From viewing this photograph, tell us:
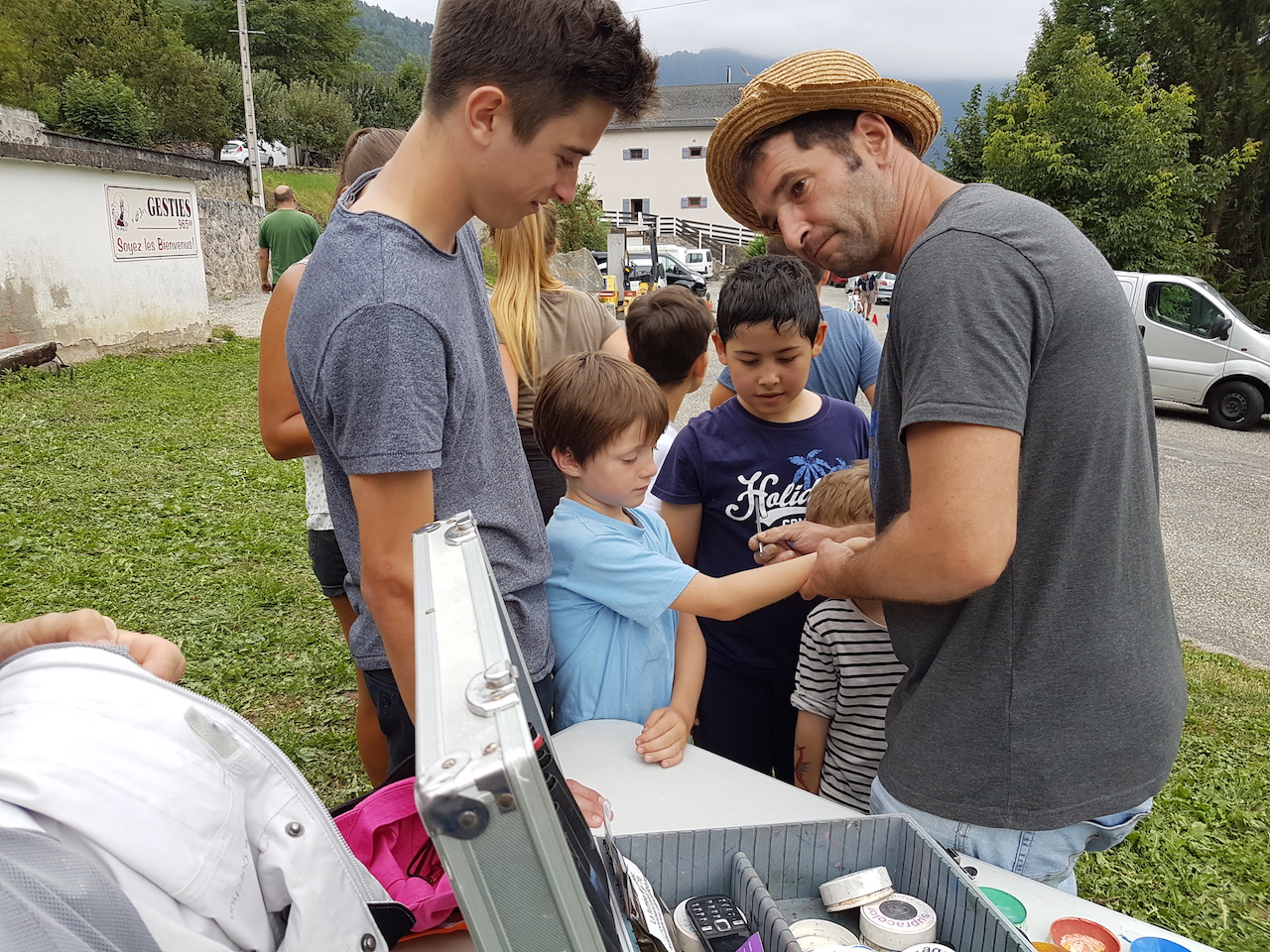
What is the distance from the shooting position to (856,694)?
2.15 meters

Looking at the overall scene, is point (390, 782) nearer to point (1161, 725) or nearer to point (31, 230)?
point (1161, 725)

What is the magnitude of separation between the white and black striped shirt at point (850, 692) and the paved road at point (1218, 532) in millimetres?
4083

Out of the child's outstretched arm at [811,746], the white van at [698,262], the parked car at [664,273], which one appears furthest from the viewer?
the white van at [698,262]

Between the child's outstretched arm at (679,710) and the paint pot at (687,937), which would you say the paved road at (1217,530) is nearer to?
the child's outstretched arm at (679,710)

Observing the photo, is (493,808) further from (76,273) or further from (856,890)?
(76,273)

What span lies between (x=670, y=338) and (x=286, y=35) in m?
60.0

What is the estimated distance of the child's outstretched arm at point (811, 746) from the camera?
2.24m

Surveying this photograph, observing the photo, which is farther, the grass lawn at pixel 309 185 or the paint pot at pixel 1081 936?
the grass lawn at pixel 309 185

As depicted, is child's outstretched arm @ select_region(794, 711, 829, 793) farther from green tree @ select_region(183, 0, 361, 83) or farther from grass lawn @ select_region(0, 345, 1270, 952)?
green tree @ select_region(183, 0, 361, 83)

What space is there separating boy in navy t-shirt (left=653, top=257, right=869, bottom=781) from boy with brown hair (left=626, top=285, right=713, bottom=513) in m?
0.44

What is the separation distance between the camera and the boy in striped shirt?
6.99 ft

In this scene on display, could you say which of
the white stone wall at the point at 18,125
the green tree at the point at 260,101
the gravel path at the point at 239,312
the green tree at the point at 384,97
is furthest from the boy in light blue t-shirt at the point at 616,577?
the green tree at the point at 384,97

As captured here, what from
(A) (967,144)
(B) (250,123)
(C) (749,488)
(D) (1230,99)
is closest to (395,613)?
(C) (749,488)

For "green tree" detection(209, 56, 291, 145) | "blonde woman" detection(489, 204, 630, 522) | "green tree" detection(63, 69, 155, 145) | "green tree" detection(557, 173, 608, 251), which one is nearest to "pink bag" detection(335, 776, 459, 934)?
"blonde woman" detection(489, 204, 630, 522)
